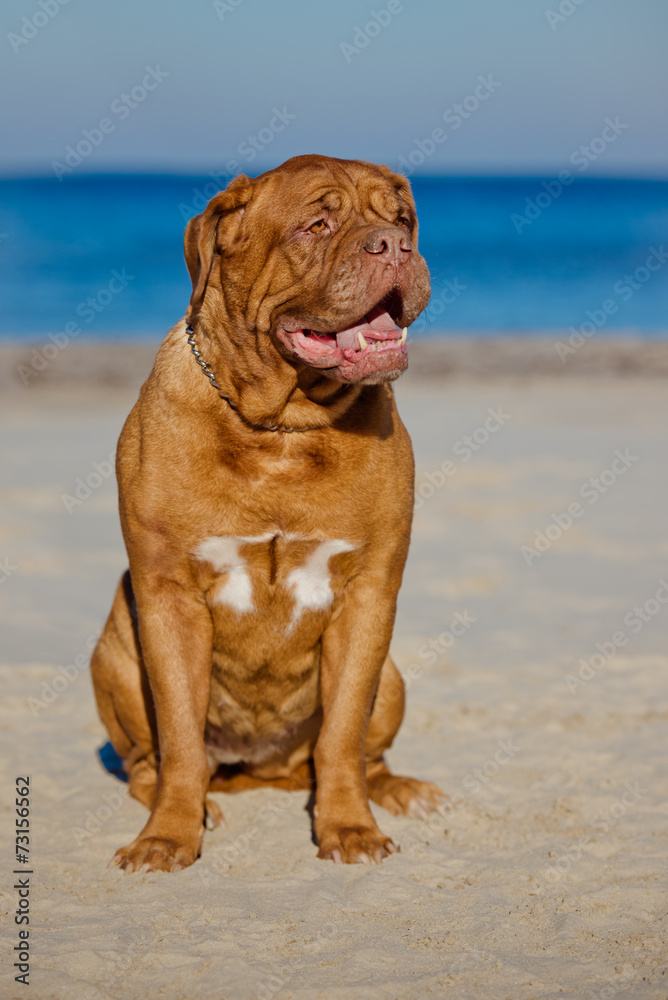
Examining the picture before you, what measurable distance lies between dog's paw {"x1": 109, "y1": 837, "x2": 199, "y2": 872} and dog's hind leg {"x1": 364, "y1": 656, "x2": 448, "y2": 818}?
0.81 metres

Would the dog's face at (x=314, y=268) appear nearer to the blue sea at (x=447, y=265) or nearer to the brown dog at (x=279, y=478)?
the brown dog at (x=279, y=478)

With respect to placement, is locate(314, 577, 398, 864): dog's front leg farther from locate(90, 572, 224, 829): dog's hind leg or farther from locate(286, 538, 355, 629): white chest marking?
locate(90, 572, 224, 829): dog's hind leg

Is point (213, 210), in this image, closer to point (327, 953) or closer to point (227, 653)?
point (227, 653)

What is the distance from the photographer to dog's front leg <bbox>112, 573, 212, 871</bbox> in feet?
11.6

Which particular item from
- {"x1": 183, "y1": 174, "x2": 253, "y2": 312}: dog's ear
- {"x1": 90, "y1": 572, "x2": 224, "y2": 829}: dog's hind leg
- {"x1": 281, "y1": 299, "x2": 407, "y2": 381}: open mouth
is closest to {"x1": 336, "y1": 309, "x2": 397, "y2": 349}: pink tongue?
{"x1": 281, "y1": 299, "x2": 407, "y2": 381}: open mouth

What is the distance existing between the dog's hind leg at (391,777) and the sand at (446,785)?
100 mm

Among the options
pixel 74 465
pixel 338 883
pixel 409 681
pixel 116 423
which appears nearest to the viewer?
pixel 338 883

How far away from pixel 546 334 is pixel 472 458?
31.2 ft

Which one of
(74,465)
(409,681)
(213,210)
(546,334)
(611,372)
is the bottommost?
(546,334)

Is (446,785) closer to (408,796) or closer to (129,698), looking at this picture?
(408,796)

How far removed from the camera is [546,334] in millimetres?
18031

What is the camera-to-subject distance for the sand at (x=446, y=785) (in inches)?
111

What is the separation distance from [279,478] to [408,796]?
1315 millimetres

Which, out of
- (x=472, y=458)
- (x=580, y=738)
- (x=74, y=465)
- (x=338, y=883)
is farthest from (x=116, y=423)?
(x=338, y=883)
